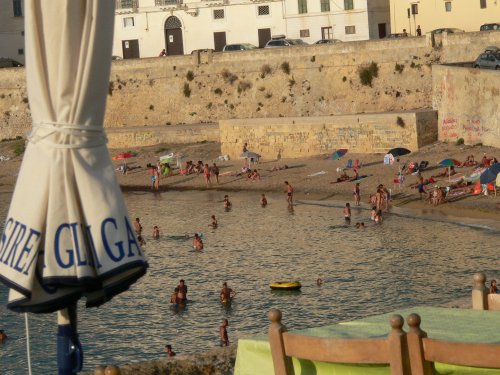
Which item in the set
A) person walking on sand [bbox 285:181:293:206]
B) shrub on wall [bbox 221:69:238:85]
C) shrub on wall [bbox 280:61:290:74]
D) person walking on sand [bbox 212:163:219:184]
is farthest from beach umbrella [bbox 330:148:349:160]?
shrub on wall [bbox 221:69:238:85]

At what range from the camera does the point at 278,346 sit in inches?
262

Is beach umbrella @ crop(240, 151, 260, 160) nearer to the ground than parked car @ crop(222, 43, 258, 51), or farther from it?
nearer to the ground

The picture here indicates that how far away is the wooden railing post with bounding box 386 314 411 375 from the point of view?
611 cm

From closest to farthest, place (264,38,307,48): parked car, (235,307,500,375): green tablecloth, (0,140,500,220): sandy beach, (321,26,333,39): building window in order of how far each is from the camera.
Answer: (235,307,500,375): green tablecloth, (0,140,500,220): sandy beach, (264,38,307,48): parked car, (321,26,333,39): building window

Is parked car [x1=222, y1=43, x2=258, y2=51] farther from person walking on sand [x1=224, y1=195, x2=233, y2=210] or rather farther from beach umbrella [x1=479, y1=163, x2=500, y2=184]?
beach umbrella [x1=479, y1=163, x2=500, y2=184]

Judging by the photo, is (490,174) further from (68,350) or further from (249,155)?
(68,350)

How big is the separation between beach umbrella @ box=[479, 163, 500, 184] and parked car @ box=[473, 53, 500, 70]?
9061 millimetres

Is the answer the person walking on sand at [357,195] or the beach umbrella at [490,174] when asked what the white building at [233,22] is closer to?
the person walking on sand at [357,195]

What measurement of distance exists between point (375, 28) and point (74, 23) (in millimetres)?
46956

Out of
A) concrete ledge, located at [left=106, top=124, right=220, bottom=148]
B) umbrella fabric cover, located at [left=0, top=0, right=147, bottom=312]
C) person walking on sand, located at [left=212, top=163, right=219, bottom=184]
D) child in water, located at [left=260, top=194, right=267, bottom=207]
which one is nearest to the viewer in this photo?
umbrella fabric cover, located at [left=0, top=0, right=147, bottom=312]

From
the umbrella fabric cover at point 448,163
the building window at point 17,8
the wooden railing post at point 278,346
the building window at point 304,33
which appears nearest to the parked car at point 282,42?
the building window at point 304,33

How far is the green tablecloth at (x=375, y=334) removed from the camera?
21.2 feet

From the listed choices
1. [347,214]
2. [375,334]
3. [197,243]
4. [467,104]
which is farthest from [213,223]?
[375,334]

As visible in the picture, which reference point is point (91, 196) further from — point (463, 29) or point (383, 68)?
point (463, 29)
